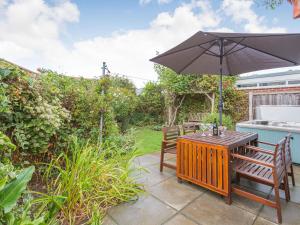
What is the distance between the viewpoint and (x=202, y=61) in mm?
3387

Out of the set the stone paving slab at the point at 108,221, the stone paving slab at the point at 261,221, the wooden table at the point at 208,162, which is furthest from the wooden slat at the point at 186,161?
the stone paving slab at the point at 108,221

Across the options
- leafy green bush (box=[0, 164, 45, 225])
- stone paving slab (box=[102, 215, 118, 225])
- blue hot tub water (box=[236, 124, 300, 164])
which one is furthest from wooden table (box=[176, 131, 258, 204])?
leafy green bush (box=[0, 164, 45, 225])

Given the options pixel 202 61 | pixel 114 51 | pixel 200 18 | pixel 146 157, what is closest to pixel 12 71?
pixel 146 157

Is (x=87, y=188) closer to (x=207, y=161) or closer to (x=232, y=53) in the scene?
(x=207, y=161)

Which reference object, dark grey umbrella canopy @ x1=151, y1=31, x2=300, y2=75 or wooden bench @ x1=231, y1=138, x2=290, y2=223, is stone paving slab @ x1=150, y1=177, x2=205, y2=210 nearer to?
wooden bench @ x1=231, y1=138, x2=290, y2=223

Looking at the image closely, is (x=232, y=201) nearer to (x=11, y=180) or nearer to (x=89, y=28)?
(x=11, y=180)

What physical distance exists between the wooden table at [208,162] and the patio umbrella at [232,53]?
116 centimetres

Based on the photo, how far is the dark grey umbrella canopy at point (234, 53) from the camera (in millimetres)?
2094

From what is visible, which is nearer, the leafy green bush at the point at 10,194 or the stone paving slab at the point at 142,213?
the leafy green bush at the point at 10,194

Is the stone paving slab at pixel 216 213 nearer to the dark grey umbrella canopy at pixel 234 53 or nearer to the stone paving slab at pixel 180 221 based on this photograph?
the stone paving slab at pixel 180 221

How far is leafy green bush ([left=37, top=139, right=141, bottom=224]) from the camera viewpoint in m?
1.68

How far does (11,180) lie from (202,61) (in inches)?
133

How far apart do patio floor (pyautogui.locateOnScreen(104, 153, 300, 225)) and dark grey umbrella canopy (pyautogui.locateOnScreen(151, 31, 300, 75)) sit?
198 cm

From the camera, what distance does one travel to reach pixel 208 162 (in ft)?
7.00
